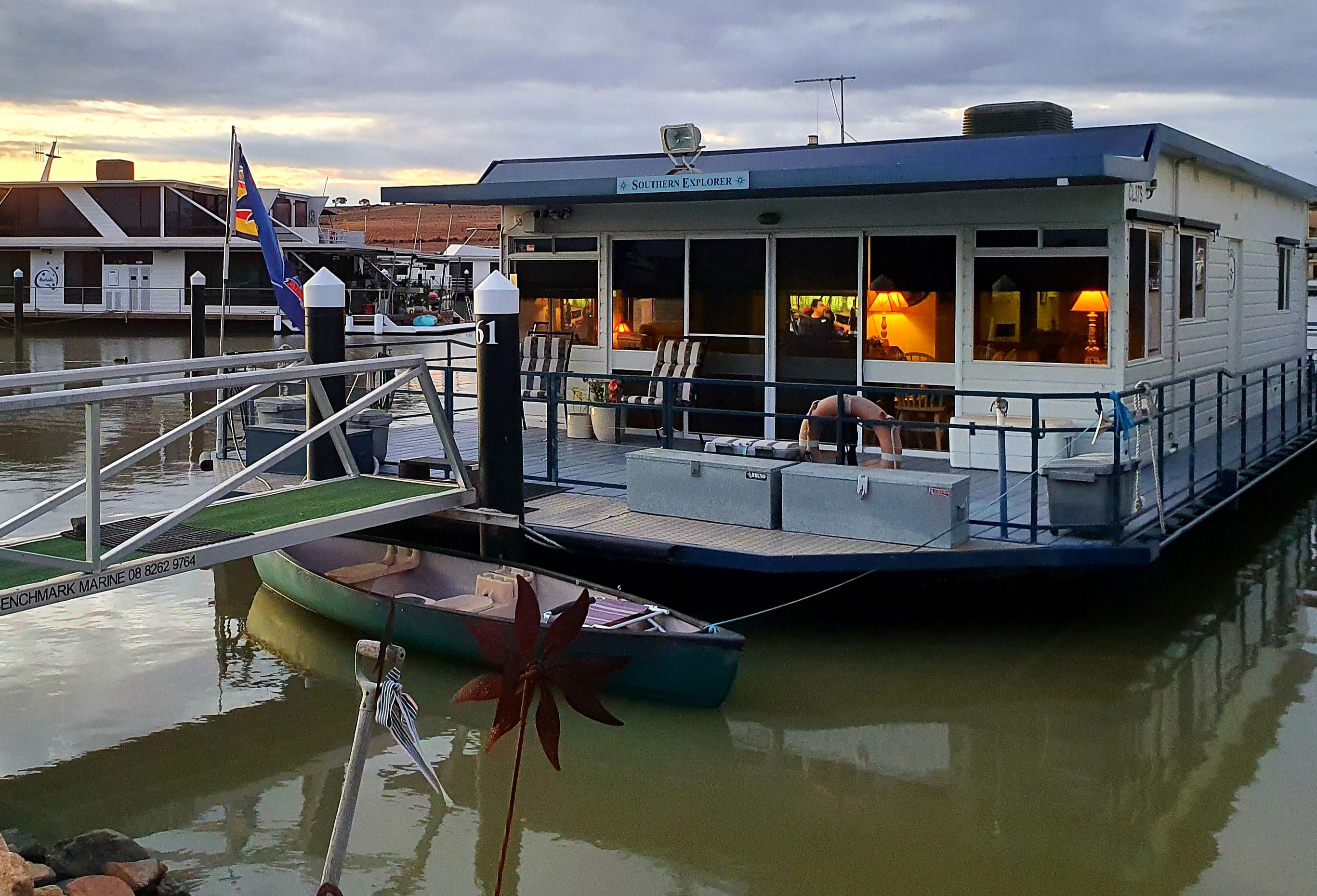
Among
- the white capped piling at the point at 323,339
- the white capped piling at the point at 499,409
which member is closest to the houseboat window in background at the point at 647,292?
the white capped piling at the point at 323,339

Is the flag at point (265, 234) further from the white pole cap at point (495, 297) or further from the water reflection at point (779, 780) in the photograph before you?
the water reflection at point (779, 780)

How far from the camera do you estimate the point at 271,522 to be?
8.77m

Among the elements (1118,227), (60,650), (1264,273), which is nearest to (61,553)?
(60,650)

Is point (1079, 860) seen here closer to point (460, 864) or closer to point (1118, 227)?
point (460, 864)

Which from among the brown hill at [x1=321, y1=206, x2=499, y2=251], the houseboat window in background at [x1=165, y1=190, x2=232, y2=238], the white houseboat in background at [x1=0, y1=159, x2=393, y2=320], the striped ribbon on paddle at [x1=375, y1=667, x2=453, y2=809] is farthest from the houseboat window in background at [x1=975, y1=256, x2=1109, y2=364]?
the brown hill at [x1=321, y1=206, x2=499, y2=251]

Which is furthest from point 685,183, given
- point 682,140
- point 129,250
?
point 129,250

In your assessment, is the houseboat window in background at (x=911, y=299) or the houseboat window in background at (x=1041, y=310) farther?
the houseboat window in background at (x=911, y=299)

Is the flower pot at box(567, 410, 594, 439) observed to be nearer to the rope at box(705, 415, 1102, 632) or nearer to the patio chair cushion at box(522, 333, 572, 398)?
the patio chair cushion at box(522, 333, 572, 398)

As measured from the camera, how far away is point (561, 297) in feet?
47.0

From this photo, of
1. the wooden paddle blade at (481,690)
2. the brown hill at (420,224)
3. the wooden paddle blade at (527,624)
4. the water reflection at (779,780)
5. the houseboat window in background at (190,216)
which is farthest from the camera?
the brown hill at (420,224)

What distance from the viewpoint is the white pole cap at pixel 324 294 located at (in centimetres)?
1089

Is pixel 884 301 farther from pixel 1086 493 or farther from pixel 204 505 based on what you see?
pixel 204 505

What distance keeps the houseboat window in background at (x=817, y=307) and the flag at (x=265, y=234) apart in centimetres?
595

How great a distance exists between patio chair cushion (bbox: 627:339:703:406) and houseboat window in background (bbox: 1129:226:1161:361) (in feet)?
13.1
